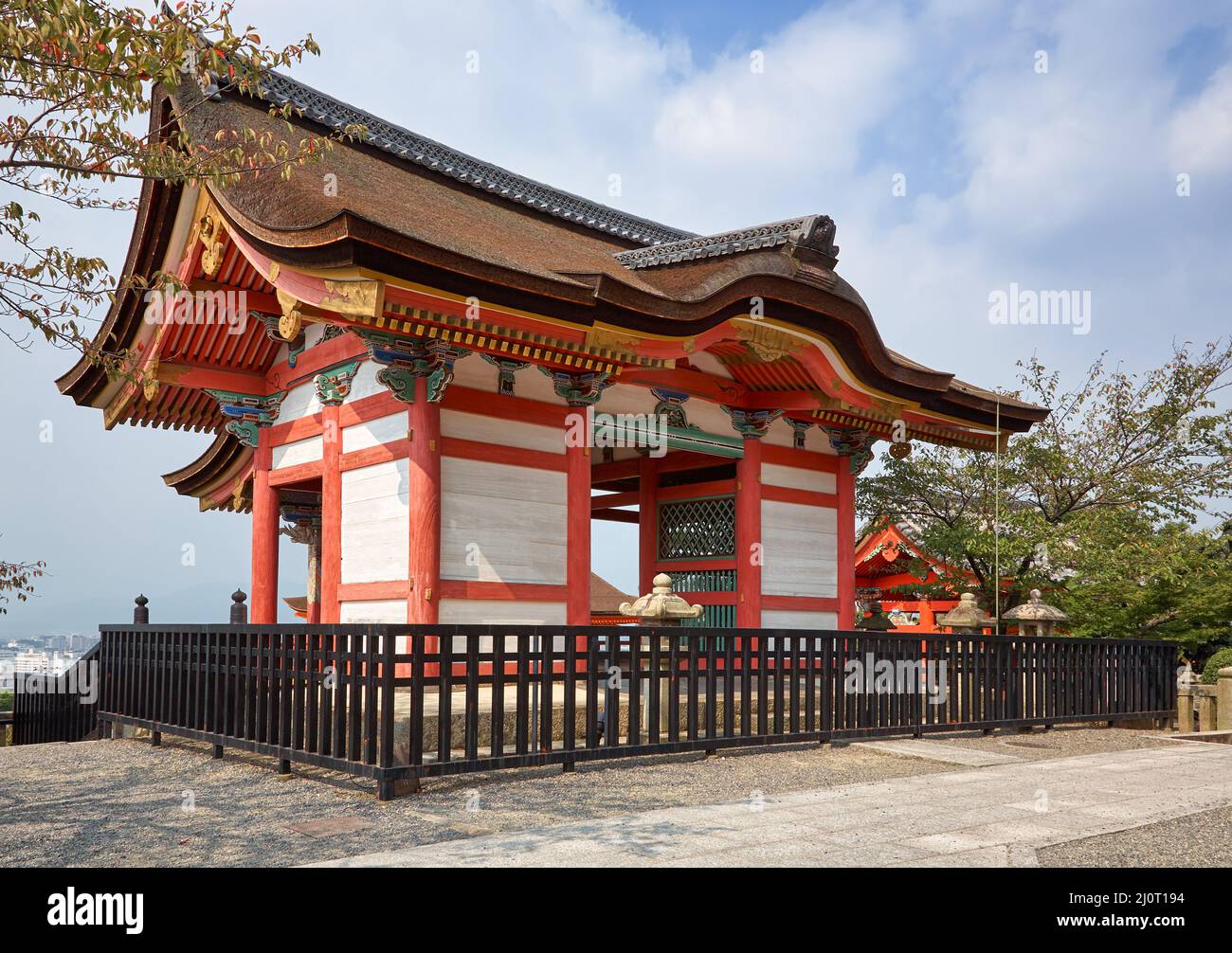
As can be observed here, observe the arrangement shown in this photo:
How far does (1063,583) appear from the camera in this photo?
16.8 metres

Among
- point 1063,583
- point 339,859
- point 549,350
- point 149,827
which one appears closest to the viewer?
point 339,859

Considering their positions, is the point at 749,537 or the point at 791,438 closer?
the point at 749,537

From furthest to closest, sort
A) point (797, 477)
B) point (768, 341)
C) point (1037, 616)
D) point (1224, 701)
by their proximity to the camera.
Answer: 1. point (797, 477)
2. point (1224, 701)
3. point (1037, 616)
4. point (768, 341)

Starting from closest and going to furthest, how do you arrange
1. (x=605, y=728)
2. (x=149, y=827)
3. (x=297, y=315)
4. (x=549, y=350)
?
(x=149, y=827)
(x=605, y=728)
(x=297, y=315)
(x=549, y=350)

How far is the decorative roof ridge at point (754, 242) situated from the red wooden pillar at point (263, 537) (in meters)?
5.17

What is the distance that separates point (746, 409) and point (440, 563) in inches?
203

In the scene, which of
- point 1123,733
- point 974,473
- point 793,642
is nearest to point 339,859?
point 793,642

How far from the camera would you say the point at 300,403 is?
1173 centimetres

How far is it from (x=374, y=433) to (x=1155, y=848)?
753 cm

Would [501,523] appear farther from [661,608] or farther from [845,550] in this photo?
[845,550]

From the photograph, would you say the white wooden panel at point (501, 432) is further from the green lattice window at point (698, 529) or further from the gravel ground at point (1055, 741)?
the gravel ground at point (1055, 741)

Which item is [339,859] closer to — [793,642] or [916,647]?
[793,642]

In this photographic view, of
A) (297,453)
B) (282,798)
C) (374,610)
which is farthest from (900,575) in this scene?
(282,798)

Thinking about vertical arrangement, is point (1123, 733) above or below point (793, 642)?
below
